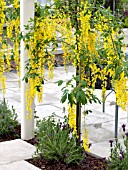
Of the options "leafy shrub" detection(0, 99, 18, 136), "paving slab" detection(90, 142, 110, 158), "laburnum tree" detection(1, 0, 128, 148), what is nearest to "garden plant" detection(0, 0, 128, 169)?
"laburnum tree" detection(1, 0, 128, 148)

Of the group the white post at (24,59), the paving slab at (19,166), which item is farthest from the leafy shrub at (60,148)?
the white post at (24,59)

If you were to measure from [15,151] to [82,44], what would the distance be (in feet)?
4.03

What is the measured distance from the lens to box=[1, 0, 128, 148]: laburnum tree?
346 centimetres

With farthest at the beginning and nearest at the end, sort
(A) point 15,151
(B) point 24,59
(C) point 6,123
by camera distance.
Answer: (C) point 6,123
(B) point 24,59
(A) point 15,151

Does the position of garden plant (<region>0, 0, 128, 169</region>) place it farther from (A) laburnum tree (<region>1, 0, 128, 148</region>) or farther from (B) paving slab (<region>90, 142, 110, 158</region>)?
(B) paving slab (<region>90, 142, 110, 158</region>)

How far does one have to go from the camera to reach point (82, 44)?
3.69m

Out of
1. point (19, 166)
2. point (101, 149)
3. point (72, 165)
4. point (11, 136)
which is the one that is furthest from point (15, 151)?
point (101, 149)

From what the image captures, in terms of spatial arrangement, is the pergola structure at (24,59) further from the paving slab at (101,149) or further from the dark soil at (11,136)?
the paving slab at (101,149)

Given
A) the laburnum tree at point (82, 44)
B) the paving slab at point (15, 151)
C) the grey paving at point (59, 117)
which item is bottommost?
the grey paving at point (59, 117)

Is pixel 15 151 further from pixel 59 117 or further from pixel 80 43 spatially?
pixel 59 117

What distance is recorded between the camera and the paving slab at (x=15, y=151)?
4.04 metres

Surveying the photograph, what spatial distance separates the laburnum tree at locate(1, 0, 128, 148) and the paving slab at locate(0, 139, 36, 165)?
531 millimetres

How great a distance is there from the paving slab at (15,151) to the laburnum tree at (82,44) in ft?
1.74

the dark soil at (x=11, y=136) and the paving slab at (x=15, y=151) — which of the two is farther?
the dark soil at (x=11, y=136)
